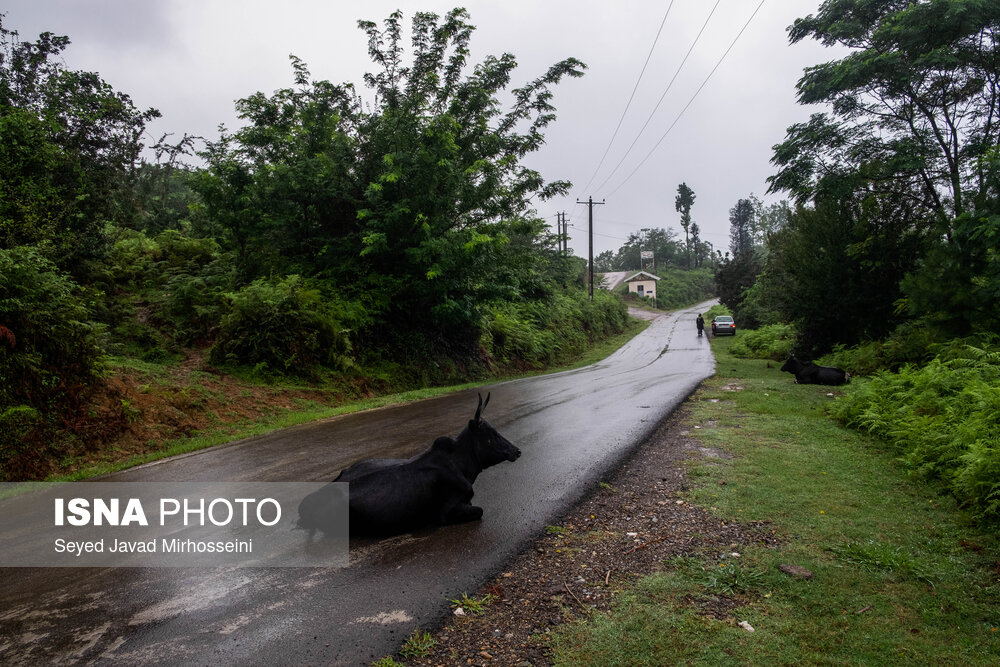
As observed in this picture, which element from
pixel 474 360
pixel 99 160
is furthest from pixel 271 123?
pixel 474 360

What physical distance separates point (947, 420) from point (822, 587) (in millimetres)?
5088

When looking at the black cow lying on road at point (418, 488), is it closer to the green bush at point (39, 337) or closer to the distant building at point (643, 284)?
the green bush at point (39, 337)

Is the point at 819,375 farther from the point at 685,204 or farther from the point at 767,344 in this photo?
the point at 685,204

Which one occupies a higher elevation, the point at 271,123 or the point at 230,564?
the point at 271,123

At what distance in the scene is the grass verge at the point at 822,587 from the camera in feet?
10.2

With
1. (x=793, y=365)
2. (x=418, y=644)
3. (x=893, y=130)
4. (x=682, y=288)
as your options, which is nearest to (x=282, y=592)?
(x=418, y=644)

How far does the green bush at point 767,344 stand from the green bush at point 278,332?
21.1 meters

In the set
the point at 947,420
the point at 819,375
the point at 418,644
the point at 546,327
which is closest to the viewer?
the point at 418,644

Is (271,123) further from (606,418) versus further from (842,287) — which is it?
(842,287)

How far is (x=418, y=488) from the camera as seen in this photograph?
16.0 feet

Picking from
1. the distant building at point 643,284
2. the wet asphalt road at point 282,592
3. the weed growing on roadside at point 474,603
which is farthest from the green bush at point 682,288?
the weed growing on roadside at point 474,603

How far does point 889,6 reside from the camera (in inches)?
699

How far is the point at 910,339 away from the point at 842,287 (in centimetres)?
466

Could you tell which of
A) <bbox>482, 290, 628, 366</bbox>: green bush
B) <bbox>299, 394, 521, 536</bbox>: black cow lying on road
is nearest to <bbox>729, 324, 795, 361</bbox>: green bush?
<bbox>482, 290, 628, 366</bbox>: green bush
